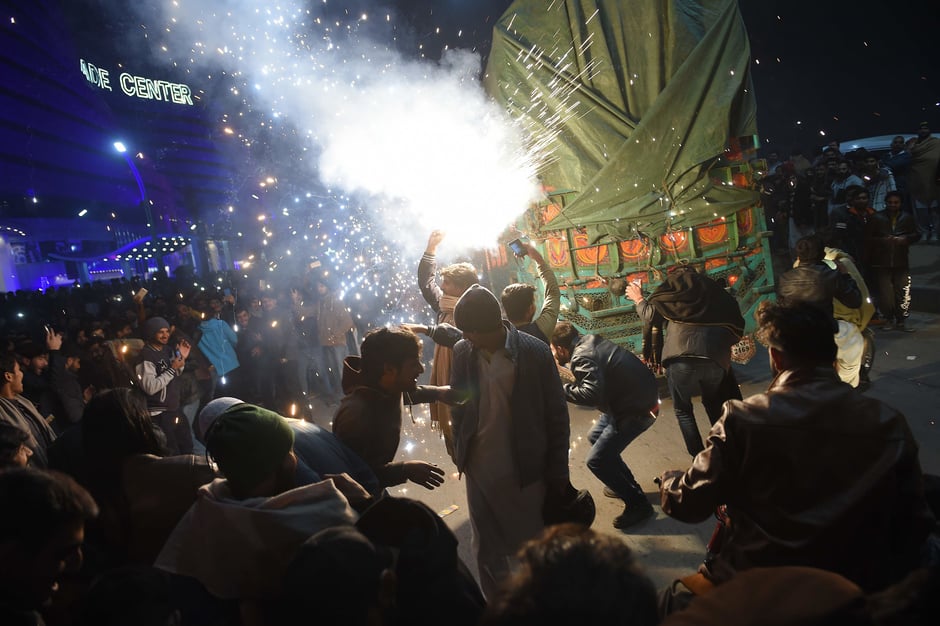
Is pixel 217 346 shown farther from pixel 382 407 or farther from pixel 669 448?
pixel 669 448

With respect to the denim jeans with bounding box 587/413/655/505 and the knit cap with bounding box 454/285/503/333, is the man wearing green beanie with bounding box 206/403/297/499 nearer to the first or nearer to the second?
the knit cap with bounding box 454/285/503/333

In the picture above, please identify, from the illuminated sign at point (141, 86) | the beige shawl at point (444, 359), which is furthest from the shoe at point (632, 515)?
the illuminated sign at point (141, 86)

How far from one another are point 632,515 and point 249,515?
3.11 metres

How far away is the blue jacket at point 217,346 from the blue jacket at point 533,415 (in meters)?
5.23

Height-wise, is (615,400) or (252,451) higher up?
(252,451)

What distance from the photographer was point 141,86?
114ft

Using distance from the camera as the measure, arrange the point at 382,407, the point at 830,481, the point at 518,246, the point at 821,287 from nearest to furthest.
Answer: the point at 830,481, the point at 382,407, the point at 821,287, the point at 518,246

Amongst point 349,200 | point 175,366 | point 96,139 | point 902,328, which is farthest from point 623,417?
point 96,139

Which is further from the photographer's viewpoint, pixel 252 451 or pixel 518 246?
pixel 518 246

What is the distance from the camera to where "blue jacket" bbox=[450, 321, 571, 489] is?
290 cm

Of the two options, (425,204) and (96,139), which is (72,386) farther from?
(96,139)

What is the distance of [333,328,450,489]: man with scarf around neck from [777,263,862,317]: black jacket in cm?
343

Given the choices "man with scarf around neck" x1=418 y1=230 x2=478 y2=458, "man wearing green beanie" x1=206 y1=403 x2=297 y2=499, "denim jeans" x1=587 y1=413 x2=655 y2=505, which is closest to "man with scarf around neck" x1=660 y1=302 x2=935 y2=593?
"man wearing green beanie" x1=206 y1=403 x2=297 y2=499

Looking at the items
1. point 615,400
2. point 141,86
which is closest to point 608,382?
point 615,400
